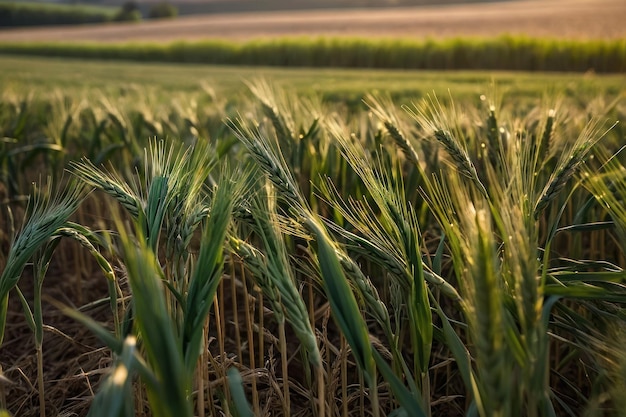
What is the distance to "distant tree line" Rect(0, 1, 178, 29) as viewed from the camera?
5650 centimetres

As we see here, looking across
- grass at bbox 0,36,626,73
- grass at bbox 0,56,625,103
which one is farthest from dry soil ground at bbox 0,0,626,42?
grass at bbox 0,56,625,103

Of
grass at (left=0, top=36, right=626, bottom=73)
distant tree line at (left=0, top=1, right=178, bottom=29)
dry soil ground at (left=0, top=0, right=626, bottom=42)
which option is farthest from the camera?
distant tree line at (left=0, top=1, right=178, bottom=29)

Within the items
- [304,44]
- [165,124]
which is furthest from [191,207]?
[304,44]

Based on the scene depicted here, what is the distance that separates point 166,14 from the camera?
5731 cm

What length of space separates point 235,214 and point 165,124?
2.15 metres

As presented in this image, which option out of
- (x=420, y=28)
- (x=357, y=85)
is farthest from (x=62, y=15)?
(x=357, y=85)

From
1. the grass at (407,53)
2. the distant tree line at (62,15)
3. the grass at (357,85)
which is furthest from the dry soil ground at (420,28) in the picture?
the distant tree line at (62,15)

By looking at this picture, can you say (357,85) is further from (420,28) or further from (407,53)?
(420,28)

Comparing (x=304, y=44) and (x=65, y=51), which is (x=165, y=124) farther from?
(x=65, y=51)

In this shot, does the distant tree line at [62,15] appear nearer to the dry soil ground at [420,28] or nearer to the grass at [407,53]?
the dry soil ground at [420,28]

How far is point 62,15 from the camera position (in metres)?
58.9

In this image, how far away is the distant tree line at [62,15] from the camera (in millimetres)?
56500

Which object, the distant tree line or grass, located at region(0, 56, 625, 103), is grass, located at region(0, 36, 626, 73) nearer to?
grass, located at region(0, 56, 625, 103)

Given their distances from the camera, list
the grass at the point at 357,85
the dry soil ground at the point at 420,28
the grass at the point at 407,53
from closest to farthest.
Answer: the grass at the point at 357,85 → the grass at the point at 407,53 → the dry soil ground at the point at 420,28
